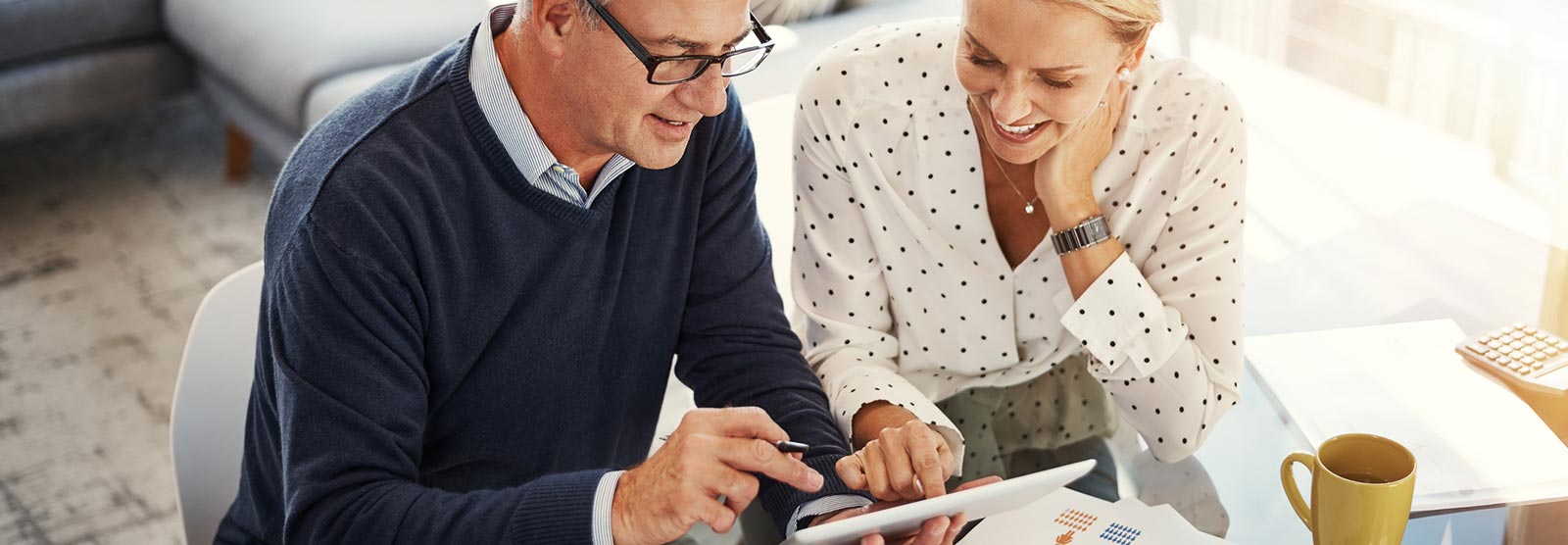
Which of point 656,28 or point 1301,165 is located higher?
point 656,28

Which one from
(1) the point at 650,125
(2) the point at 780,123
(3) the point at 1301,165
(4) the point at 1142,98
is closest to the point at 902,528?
(1) the point at 650,125

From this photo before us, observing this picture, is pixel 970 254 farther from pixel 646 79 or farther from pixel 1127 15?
pixel 646 79

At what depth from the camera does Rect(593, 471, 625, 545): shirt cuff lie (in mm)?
1075

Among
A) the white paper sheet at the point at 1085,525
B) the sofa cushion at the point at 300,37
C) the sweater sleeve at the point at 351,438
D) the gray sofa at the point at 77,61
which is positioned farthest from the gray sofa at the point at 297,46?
the white paper sheet at the point at 1085,525

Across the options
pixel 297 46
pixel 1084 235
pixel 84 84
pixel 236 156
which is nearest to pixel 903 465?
pixel 1084 235

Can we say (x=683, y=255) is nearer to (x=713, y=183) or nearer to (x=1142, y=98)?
(x=713, y=183)

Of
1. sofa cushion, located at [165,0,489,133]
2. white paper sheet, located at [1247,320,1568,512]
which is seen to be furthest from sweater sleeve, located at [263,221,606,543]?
sofa cushion, located at [165,0,489,133]

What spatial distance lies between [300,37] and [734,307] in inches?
74.5

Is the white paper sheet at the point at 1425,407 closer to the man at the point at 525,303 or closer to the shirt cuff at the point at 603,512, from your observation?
the man at the point at 525,303

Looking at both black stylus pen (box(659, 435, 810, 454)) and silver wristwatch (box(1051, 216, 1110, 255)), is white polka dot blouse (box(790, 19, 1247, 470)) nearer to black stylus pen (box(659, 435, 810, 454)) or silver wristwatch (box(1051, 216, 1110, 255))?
silver wristwatch (box(1051, 216, 1110, 255))

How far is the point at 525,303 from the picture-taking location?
1266mm

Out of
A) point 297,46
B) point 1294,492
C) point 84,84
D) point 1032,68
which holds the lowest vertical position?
point 84,84

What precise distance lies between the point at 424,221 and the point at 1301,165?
160 cm

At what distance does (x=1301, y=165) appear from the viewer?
2240 mm
